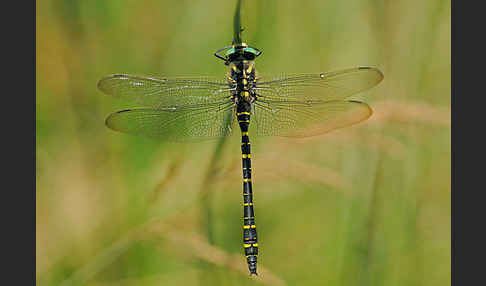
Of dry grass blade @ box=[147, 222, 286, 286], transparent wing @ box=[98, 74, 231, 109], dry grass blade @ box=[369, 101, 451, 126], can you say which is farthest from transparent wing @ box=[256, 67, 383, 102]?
dry grass blade @ box=[147, 222, 286, 286]

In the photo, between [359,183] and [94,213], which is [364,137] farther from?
[94,213]

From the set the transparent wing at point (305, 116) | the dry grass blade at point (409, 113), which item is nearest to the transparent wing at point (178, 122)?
the transparent wing at point (305, 116)

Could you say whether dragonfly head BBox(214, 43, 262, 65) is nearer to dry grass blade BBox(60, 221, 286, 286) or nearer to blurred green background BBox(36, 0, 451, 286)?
blurred green background BBox(36, 0, 451, 286)

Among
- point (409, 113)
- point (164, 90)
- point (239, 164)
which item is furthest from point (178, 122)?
point (409, 113)

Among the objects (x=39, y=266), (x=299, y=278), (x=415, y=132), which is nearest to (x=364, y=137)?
(x=415, y=132)

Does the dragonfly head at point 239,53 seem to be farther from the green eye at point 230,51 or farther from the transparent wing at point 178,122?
the transparent wing at point 178,122
